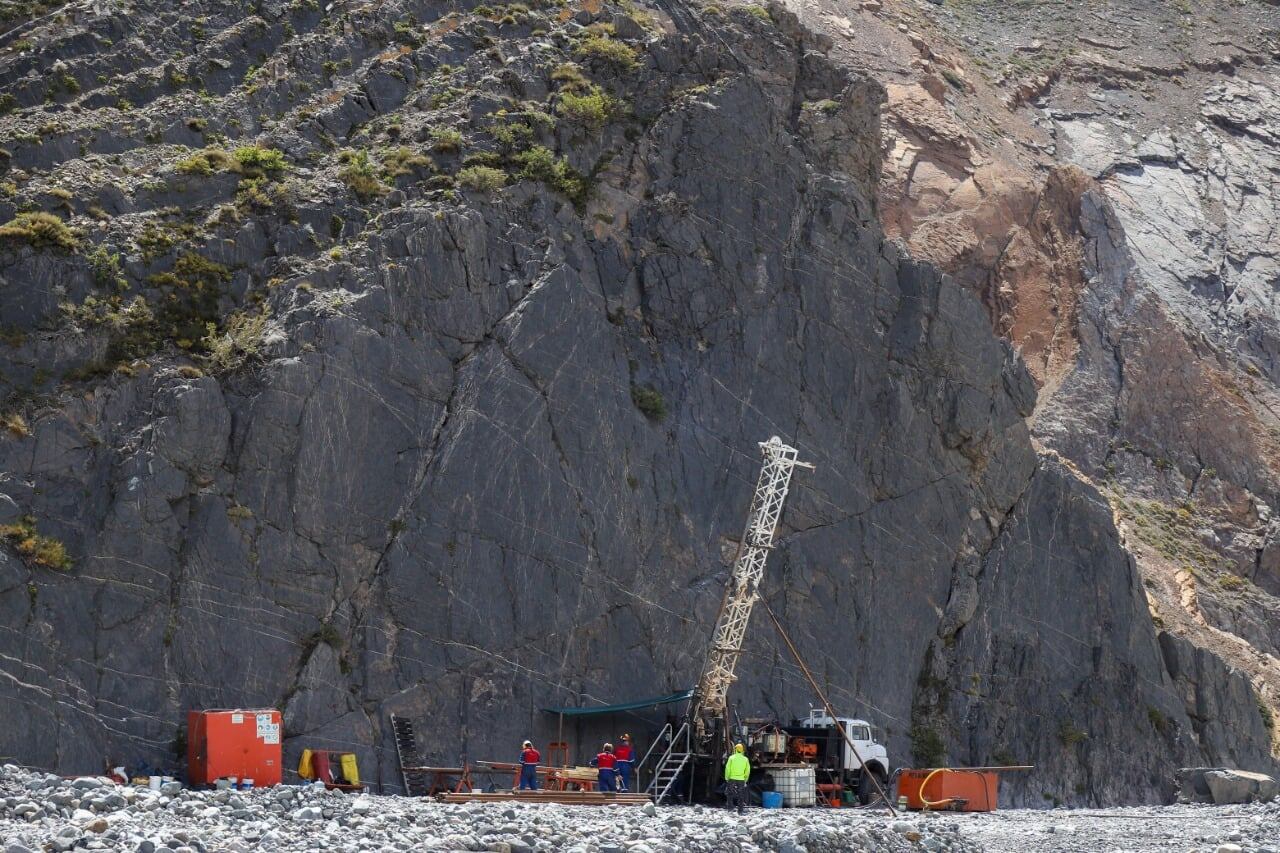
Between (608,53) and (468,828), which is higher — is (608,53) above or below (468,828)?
above

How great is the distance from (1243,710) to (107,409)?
125 ft

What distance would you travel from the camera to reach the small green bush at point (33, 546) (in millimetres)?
35562

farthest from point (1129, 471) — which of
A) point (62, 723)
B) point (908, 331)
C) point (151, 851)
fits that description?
point (151, 851)

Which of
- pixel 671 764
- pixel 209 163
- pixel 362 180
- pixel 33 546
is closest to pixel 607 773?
pixel 671 764

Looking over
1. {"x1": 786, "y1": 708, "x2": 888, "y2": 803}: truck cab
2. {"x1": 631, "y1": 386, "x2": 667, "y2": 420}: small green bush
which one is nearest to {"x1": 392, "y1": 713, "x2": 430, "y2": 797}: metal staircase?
{"x1": 786, "y1": 708, "x2": 888, "y2": 803}: truck cab

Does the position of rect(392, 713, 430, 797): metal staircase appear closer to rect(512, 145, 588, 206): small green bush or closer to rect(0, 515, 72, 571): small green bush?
rect(0, 515, 72, 571): small green bush

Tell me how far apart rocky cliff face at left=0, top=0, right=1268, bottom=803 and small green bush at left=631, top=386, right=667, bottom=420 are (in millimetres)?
108

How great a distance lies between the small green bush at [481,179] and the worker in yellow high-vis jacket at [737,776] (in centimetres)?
1734

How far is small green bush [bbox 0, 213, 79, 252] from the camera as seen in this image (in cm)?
3934

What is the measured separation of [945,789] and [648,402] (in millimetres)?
13212

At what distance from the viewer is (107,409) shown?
124 ft

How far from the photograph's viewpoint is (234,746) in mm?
34406

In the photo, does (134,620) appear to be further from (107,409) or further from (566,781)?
(566,781)

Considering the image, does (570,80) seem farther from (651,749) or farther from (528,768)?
(528,768)
